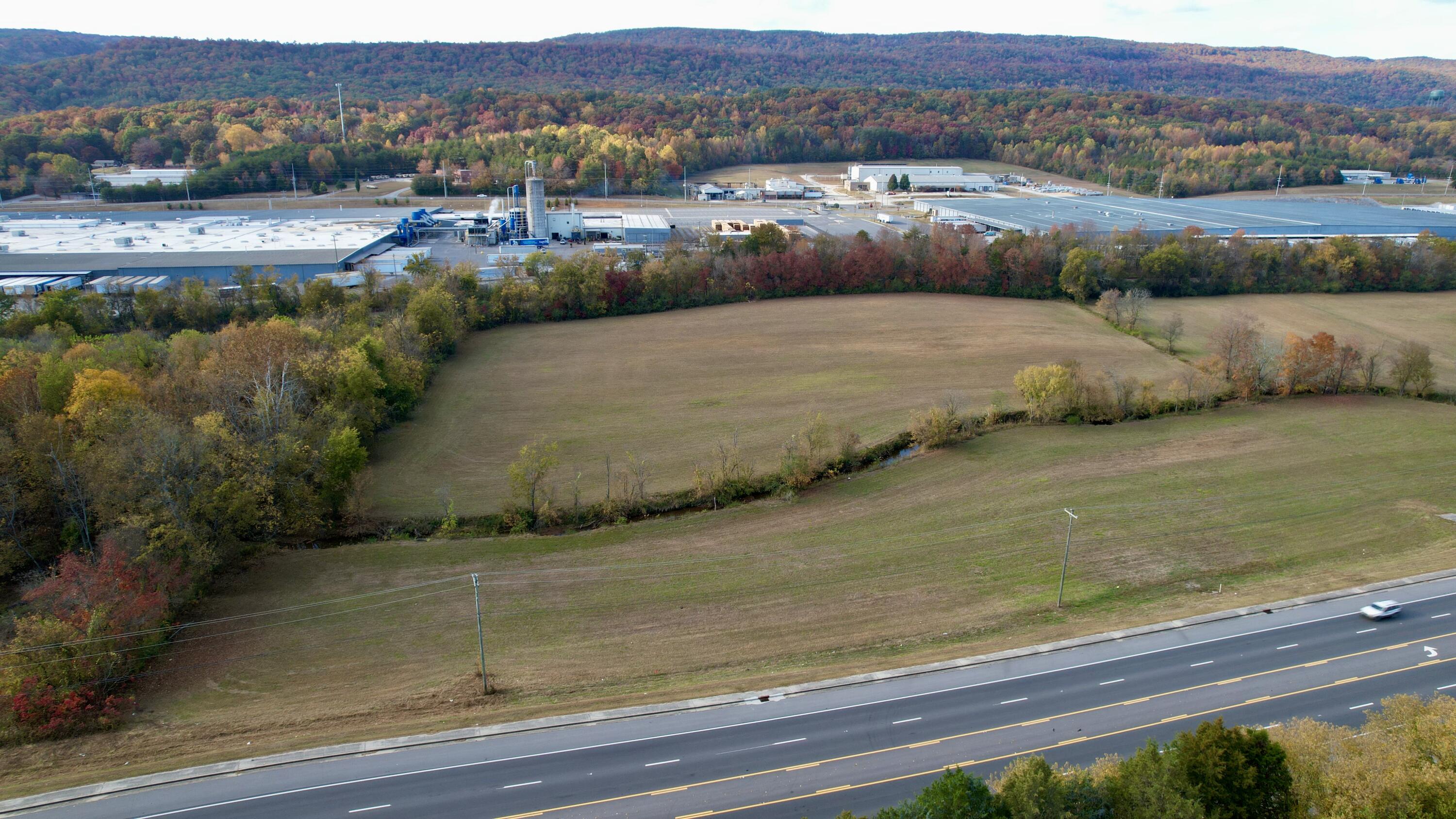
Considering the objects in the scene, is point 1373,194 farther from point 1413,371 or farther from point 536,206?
point 536,206

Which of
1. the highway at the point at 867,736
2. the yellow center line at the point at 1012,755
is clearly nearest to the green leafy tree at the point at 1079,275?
the highway at the point at 867,736

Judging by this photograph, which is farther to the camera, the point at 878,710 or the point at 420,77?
the point at 420,77

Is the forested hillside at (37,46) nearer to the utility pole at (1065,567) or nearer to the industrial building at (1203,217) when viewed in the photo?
the industrial building at (1203,217)

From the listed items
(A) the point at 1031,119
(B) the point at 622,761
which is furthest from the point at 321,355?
(A) the point at 1031,119

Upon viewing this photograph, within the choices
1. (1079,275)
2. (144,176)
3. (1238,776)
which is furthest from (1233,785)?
(144,176)

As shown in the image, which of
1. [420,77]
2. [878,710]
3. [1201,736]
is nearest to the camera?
[1201,736]

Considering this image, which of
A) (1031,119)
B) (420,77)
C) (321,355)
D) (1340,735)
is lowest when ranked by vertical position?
(1340,735)

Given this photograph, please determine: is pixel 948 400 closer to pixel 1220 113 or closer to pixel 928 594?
pixel 928 594
